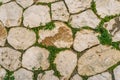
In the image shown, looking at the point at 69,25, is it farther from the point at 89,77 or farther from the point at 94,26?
the point at 89,77

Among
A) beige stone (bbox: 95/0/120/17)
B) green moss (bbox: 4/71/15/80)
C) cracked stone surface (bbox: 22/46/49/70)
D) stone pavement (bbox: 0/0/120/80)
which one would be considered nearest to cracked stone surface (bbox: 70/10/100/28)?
stone pavement (bbox: 0/0/120/80)

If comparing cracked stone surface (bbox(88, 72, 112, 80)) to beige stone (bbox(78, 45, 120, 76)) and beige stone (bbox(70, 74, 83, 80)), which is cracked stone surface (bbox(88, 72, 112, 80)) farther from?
beige stone (bbox(70, 74, 83, 80))

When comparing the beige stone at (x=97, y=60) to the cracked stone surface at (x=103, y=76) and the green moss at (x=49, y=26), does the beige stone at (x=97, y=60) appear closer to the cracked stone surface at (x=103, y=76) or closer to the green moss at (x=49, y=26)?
the cracked stone surface at (x=103, y=76)

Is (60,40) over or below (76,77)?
over

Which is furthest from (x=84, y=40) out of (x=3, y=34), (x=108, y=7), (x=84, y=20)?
(x=3, y=34)

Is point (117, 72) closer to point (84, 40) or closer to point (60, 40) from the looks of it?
point (84, 40)

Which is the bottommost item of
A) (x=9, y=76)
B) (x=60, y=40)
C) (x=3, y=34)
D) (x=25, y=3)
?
(x=9, y=76)

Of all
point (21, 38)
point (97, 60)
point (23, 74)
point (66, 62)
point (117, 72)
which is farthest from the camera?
point (21, 38)
